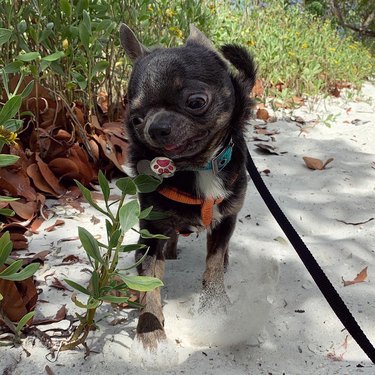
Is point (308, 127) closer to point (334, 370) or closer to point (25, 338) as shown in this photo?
point (334, 370)

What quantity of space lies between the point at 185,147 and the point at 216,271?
26.1 inches

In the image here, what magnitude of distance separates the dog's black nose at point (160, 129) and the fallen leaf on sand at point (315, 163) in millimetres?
2283

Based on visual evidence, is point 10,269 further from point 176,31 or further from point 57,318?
point 176,31

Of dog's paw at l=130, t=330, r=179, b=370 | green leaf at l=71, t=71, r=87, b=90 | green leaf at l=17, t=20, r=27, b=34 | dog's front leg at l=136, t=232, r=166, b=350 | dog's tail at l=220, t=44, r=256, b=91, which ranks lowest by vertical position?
dog's paw at l=130, t=330, r=179, b=370

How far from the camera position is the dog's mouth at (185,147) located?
78.5 inches

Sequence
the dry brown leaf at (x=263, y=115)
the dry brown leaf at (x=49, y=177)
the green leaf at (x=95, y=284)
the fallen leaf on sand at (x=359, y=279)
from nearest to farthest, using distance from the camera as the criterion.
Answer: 1. the green leaf at (x=95, y=284)
2. the fallen leaf on sand at (x=359, y=279)
3. the dry brown leaf at (x=49, y=177)
4. the dry brown leaf at (x=263, y=115)

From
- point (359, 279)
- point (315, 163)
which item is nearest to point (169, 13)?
point (315, 163)

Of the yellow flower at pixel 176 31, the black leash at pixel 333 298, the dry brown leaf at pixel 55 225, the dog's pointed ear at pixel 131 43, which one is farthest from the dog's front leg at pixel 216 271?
the yellow flower at pixel 176 31

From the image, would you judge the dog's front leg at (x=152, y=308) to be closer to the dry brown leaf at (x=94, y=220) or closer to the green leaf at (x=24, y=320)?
the green leaf at (x=24, y=320)

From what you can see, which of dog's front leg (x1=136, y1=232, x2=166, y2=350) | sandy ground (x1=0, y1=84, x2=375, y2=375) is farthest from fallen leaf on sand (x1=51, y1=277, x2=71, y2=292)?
dog's front leg (x1=136, y1=232, x2=166, y2=350)

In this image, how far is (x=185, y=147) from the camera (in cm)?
203

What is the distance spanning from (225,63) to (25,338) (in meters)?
1.38

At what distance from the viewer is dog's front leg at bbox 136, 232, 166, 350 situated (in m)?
2.06

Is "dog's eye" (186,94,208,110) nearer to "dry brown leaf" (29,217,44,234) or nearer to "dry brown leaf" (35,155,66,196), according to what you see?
"dry brown leaf" (29,217,44,234)
